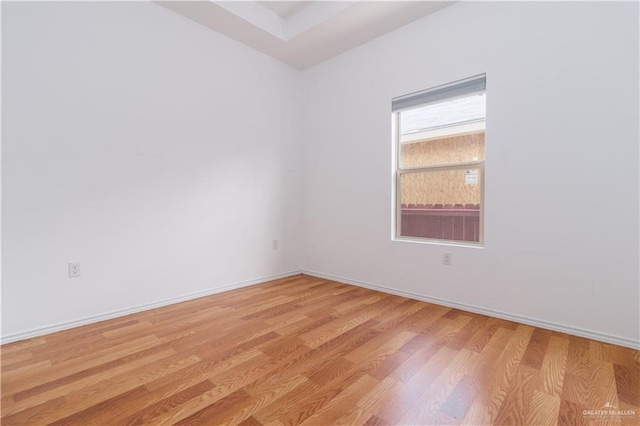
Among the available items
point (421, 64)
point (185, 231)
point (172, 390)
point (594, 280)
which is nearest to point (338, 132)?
point (421, 64)

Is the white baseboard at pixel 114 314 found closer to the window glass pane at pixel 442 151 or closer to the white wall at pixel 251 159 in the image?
the white wall at pixel 251 159

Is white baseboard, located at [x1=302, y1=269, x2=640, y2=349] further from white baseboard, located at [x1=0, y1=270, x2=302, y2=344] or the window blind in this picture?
the window blind

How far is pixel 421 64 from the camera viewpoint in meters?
2.98

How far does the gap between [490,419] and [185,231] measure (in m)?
2.77

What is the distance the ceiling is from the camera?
110 inches

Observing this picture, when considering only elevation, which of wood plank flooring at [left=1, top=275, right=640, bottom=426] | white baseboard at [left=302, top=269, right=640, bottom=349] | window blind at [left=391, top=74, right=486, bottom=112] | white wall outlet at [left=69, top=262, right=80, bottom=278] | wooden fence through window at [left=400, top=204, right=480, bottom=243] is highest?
window blind at [left=391, top=74, right=486, bottom=112]

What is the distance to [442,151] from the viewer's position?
299 cm

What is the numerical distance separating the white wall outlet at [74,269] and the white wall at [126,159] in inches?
1.6

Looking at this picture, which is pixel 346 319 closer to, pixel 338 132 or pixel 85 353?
pixel 85 353

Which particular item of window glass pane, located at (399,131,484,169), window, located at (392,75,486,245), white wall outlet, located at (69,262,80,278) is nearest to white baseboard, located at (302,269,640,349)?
window, located at (392,75,486,245)

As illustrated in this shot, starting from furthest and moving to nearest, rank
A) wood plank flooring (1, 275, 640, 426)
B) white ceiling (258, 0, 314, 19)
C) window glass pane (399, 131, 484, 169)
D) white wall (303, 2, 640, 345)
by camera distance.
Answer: white ceiling (258, 0, 314, 19) < window glass pane (399, 131, 484, 169) < white wall (303, 2, 640, 345) < wood plank flooring (1, 275, 640, 426)

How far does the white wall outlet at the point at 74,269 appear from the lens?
7.68 feet

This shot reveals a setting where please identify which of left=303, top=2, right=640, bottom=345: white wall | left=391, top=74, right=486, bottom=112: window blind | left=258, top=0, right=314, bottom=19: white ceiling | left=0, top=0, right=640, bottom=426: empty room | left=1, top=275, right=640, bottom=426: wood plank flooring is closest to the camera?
left=1, top=275, right=640, bottom=426: wood plank flooring

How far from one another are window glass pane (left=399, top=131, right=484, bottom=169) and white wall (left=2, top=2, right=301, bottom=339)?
165cm
